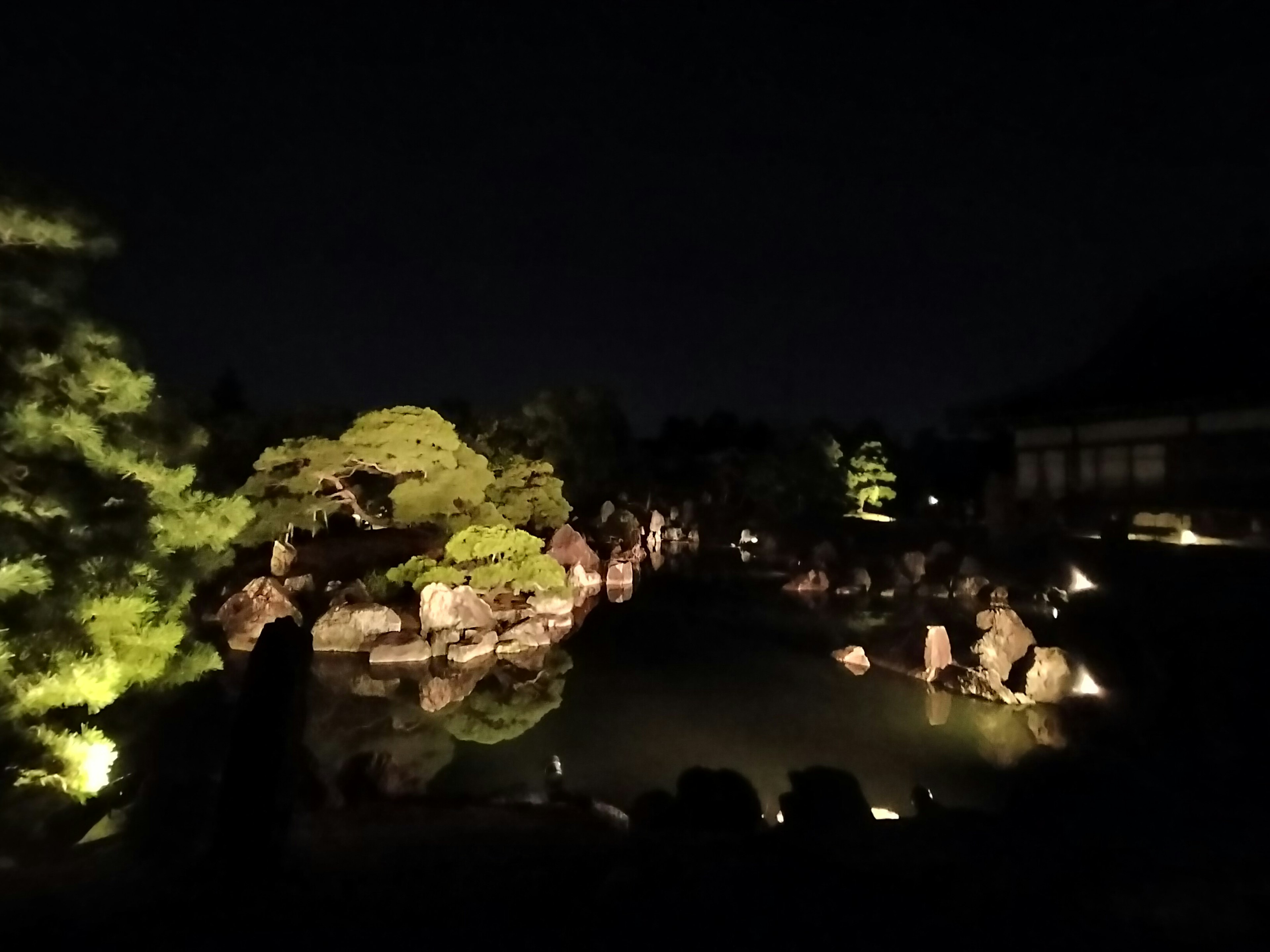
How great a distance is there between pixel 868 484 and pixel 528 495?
12771mm

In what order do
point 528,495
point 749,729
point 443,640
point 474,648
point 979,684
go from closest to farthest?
point 749,729 < point 979,684 < point 474,648 < point 443,640 < point 528,495

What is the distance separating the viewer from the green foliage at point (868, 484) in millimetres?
25547

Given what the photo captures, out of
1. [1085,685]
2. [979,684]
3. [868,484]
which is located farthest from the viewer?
[868,484]

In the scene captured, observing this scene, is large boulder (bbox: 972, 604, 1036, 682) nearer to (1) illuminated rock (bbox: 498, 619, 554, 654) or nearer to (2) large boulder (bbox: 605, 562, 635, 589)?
(1) illuminated rock (bbox: 498, 619, 554, 654)

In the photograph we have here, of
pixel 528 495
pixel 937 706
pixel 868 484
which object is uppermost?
pixel 868 484

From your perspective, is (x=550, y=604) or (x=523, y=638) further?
(x=550, y=604)

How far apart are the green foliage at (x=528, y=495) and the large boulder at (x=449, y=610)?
4072mm

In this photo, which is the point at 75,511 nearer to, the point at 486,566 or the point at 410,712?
the point at 410,712

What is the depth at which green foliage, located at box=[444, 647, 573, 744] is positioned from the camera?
9523 millimetres

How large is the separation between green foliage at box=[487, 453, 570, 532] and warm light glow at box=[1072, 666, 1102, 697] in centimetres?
1164

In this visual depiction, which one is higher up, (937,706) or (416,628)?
(416,628)

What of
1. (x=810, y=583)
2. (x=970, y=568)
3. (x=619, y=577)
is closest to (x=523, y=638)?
(x=810, y=583)

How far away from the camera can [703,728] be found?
9461mm

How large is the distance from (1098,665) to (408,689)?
9111 millimetres
